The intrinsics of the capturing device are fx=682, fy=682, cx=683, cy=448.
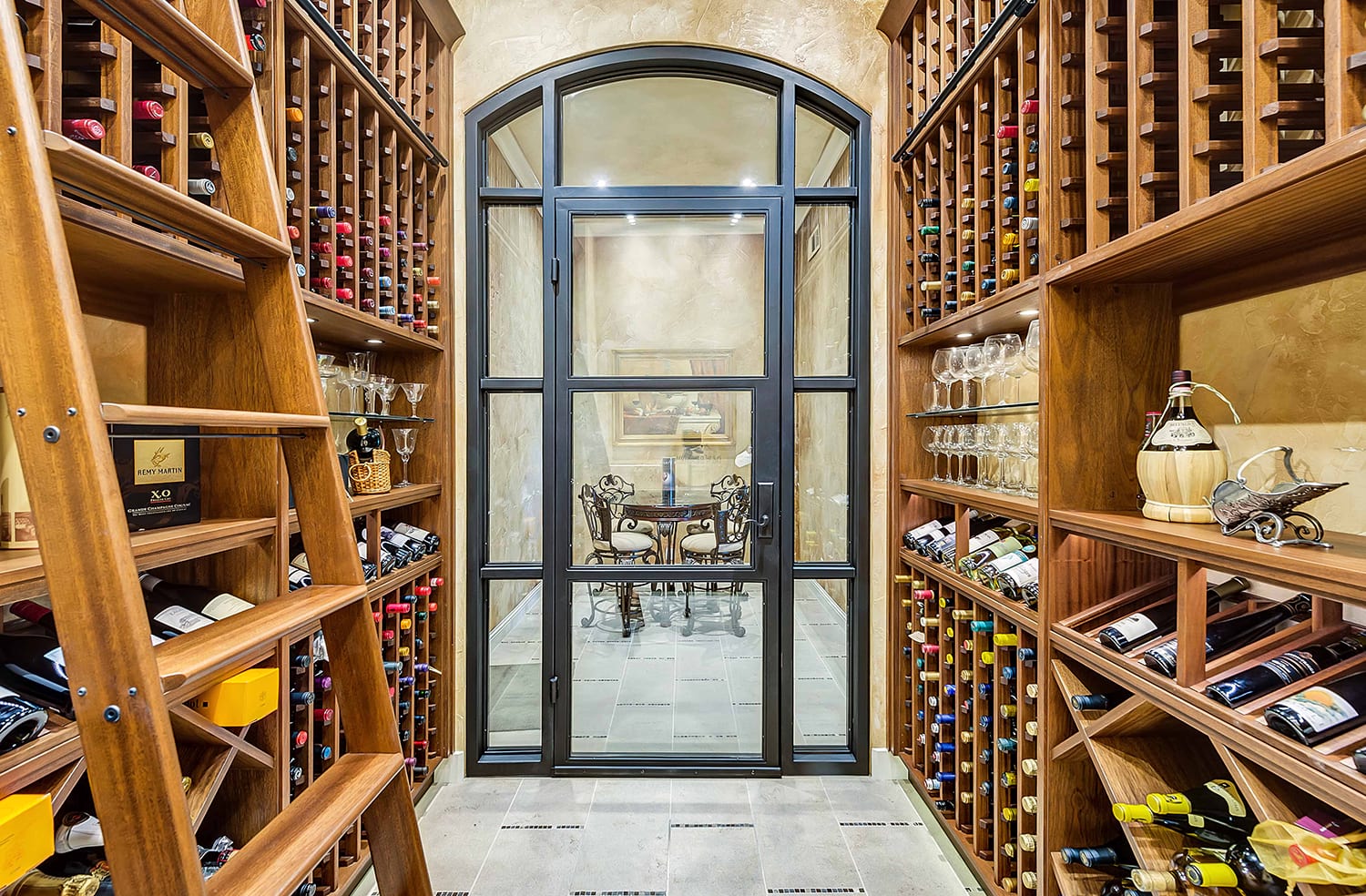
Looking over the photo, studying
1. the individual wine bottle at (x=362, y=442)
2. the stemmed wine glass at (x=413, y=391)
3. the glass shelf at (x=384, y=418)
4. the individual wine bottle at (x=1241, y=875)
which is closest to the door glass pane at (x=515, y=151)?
the stemmed wine glass at (x=413, y=391)

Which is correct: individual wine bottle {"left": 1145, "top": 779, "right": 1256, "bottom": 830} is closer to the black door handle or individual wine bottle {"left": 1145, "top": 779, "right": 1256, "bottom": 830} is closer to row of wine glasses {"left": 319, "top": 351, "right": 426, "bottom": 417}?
the black door handle

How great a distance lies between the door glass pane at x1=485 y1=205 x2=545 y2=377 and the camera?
272 centimetres

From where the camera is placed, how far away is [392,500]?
7.19 feet

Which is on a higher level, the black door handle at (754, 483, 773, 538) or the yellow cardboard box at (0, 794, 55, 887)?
the black door handle at (754, 483, 773, 538)

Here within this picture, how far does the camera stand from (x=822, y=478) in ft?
9.03

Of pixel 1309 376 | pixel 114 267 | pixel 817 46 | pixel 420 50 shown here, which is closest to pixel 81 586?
pixel 114 267

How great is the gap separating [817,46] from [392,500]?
2.35m

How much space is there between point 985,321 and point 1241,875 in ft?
4.55

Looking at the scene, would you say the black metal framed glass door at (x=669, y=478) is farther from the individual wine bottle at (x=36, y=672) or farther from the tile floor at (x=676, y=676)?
the individual wine bottle at (x=36, y=672)

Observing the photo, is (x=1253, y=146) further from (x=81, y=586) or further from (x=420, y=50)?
(x=420, y=50)

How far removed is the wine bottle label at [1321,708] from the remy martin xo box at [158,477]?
5.99 feet

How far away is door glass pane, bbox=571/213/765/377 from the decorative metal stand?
5.78 ft

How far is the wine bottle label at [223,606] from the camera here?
1.47 metres

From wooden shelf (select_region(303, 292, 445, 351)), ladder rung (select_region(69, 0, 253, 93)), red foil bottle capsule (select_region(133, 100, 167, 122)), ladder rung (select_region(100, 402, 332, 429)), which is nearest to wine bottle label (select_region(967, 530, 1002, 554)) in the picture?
ladder rung (select_region(100, 402, 332, 429))
